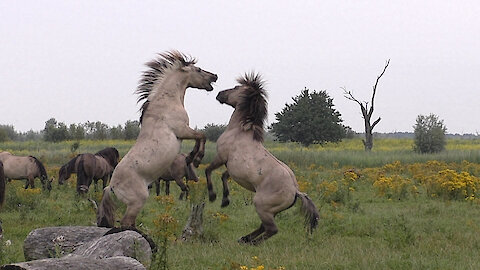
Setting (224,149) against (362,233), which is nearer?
(224,149)

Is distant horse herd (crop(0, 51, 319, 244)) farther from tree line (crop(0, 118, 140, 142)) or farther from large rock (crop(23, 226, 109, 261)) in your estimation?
tree line (crop(0, 118, 140, 142))

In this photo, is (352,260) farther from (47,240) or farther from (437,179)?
(437,179)

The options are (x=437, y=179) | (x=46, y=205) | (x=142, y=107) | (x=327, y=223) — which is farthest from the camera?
(x=437, y=179)

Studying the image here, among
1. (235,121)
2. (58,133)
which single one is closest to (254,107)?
(235,121)

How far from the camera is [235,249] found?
732 centimetres

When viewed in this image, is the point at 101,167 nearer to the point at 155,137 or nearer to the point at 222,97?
the point at 222,97

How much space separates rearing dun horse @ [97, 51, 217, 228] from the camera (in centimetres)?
678

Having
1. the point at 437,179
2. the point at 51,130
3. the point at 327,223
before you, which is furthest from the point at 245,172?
the point at 51,130

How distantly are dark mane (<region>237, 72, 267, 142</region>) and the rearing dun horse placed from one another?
2.28 feet

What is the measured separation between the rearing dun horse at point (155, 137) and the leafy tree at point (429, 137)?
1405 inches

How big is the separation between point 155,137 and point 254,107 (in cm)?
143

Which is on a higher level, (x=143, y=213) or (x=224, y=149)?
(x=224, y=149)

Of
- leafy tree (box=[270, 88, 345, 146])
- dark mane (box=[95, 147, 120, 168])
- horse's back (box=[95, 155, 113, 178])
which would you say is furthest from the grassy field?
leafy tree (box=[270, 88, 345, 146])

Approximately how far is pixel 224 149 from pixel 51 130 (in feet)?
144
